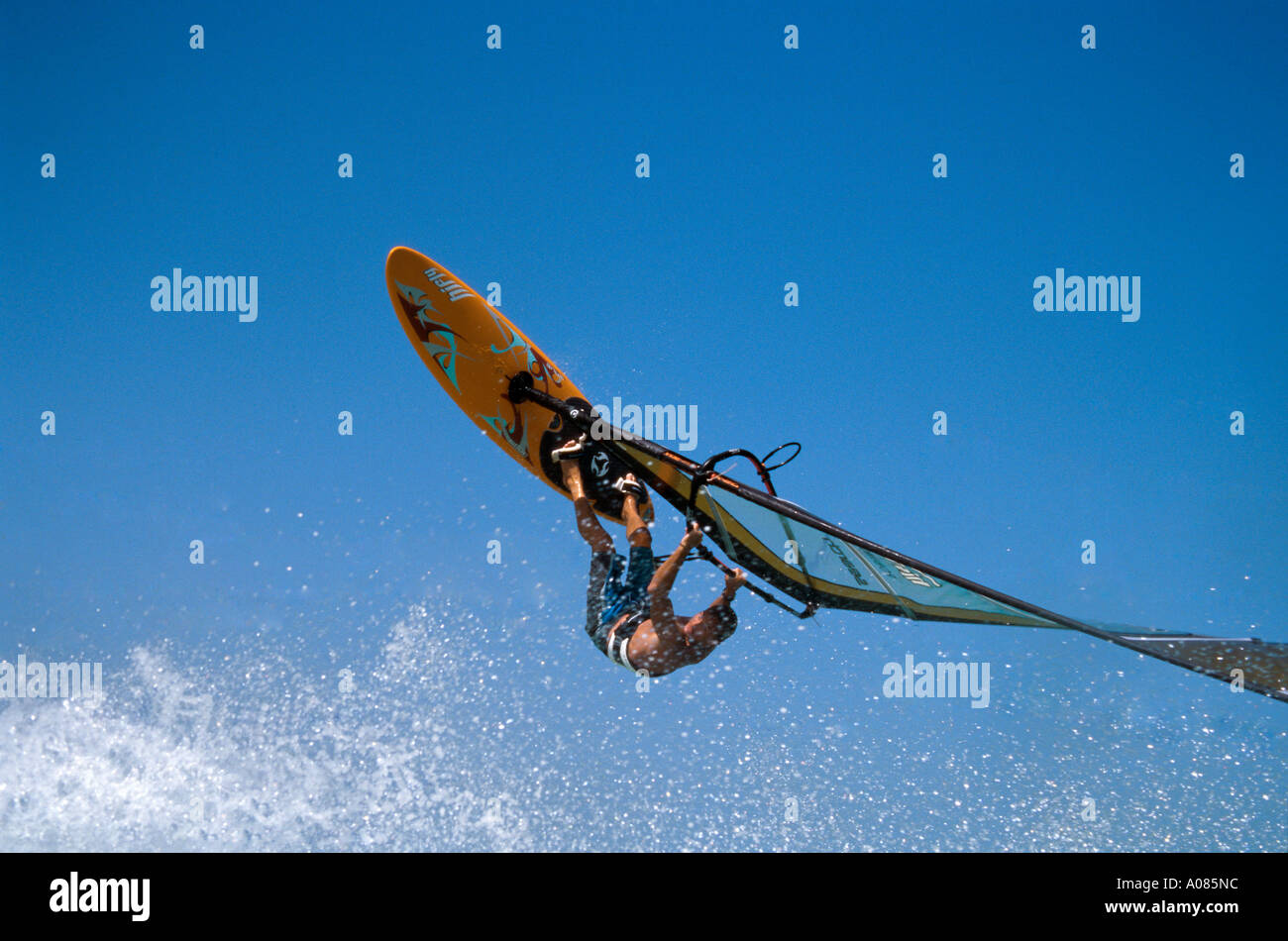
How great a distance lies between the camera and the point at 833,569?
7.01 metres

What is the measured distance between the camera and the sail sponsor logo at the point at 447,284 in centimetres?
731

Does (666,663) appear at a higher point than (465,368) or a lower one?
lower

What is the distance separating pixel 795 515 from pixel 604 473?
1.77 metres

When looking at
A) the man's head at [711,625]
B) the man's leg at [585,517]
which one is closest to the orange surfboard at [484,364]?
the man's leg at [585,517]

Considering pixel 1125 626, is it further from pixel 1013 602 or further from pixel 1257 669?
pixel 1013 602

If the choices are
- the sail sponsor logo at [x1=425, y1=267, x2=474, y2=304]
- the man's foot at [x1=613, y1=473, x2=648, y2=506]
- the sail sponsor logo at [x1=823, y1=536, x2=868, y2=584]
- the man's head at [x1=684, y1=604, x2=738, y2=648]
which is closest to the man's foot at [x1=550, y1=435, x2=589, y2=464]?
the man's foot at [x1=613, y1=473, x2=648, y2=506]

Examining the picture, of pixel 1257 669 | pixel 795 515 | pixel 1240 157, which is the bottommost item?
pixel 1257 669

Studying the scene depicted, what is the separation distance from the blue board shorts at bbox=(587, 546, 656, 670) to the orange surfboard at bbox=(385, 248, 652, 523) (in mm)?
867

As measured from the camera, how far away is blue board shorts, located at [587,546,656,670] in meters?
6.42

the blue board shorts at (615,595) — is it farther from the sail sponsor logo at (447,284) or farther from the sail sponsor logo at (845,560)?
the sail sponsor logo at (447,284)

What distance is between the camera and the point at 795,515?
21.2 ft

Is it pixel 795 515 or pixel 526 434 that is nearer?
pixel 795 515
